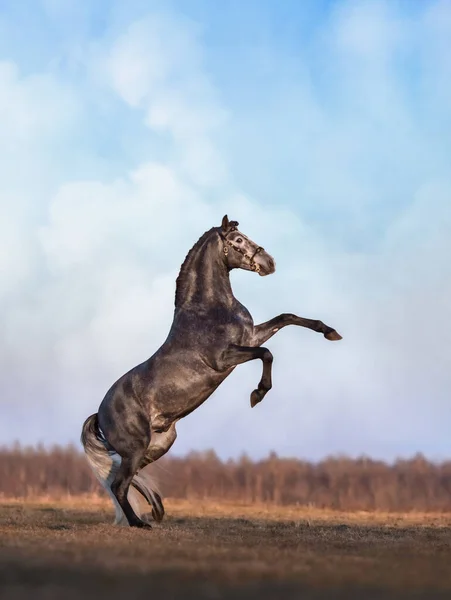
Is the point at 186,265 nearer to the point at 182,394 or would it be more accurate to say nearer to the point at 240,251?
the point at 240,251

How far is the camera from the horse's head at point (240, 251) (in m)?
10.2

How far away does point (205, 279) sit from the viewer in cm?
1011

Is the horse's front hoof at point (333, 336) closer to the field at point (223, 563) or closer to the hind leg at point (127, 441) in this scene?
the field at point (223, 563)

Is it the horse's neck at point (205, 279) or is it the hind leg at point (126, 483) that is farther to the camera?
the horse's neck at point (205, 279)

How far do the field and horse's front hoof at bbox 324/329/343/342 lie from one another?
2.14 m

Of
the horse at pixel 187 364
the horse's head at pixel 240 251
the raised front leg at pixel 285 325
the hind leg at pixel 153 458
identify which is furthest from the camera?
the hind leg at pixel 153 458

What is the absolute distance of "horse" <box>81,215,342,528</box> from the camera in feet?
31.8

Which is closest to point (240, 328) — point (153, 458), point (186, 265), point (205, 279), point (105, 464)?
point (205, 279)

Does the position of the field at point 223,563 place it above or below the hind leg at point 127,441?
below

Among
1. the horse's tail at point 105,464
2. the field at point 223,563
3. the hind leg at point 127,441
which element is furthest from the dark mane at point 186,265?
the field at point 223,563

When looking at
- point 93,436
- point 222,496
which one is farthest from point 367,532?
point 222,496

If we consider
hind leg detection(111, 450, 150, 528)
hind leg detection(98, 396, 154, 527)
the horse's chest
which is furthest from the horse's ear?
hind leg detection(111, 450, 150, 528)

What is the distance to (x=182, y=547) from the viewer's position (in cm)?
709

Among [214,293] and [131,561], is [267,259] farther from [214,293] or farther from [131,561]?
[131,561]
